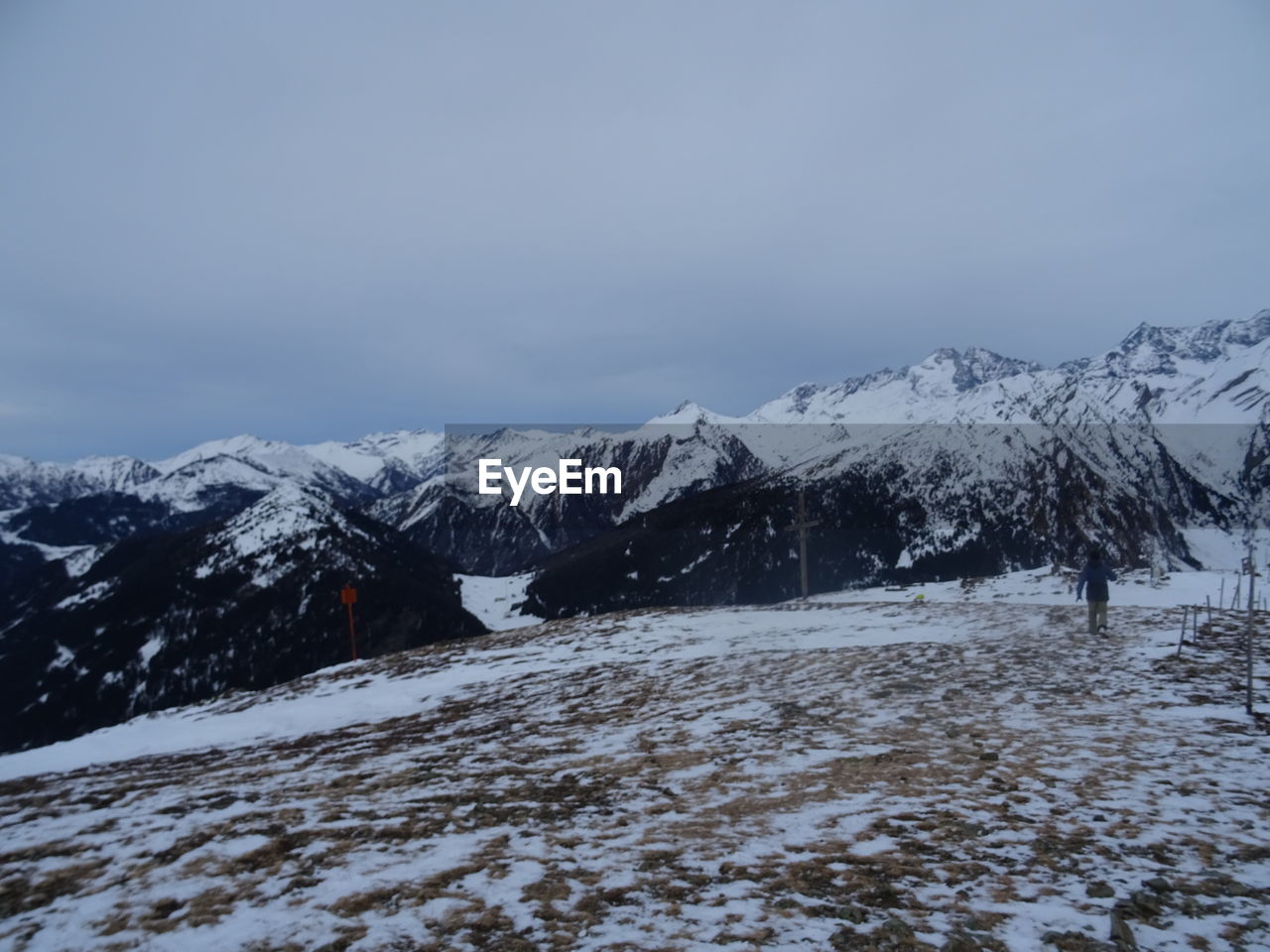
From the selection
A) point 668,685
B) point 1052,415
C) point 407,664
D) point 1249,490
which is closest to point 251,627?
point 407,664

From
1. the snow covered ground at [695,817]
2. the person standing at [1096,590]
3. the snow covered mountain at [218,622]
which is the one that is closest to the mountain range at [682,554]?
the snow covered mountain at [218,622]

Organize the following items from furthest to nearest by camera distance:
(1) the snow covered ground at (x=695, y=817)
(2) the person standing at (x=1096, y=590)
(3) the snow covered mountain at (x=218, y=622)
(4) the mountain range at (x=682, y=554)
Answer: (3) the snow covered mountain at (x=218, y=622), (4) the mountain range at (x=682, y=554), (2) the person standing at (x=1096, y=590), (1) the snow covered ground at (x=695, y=817)

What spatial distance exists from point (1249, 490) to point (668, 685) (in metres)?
233

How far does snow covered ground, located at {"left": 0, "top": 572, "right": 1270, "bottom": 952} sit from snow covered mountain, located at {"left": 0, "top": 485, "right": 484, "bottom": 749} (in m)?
133

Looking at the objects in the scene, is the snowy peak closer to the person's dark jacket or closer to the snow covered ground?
the snow covered ground

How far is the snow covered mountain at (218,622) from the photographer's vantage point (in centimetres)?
13488

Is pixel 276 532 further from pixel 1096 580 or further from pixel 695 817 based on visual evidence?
pixel 695 817

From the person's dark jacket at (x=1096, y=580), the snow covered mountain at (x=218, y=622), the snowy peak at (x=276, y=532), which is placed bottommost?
the snow covered mountain at (x=218, y=622)

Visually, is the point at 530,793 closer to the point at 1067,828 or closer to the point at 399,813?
the point at 399,813

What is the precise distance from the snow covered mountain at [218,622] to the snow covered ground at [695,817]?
132645 millimetres

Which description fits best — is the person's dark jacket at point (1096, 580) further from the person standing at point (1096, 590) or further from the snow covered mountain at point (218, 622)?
the snow covered mountain at point (218, 622)

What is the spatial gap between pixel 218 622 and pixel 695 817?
544ft

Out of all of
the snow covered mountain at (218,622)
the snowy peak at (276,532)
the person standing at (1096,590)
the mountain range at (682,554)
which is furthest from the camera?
the snowy peak at (276,532)

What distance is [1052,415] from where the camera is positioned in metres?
188
